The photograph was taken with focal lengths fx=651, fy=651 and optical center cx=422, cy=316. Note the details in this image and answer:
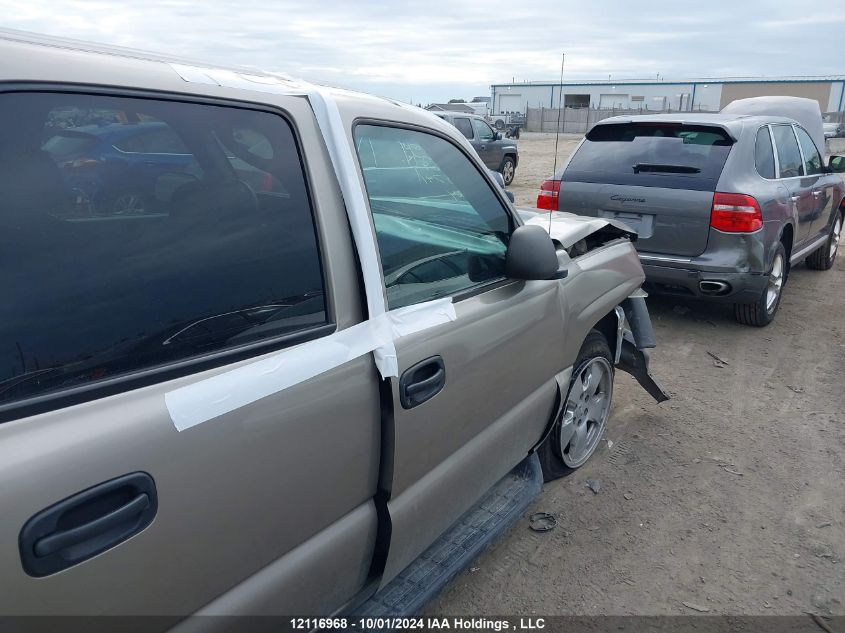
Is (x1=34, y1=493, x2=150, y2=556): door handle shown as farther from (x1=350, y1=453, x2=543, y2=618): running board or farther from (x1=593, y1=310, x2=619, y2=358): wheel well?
(x1=593, y1=310, x2=619, y2=358): wheel well

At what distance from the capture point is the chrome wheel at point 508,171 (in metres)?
17.9

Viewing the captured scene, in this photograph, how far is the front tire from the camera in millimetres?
17827

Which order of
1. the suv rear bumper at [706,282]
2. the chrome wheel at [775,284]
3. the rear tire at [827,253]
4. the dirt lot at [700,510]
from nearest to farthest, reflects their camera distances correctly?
the dirt lot at [700,510] < the suv rear bumper at [706,282] < the chrome wheel at [775,284] < the rear tire at [827,253]

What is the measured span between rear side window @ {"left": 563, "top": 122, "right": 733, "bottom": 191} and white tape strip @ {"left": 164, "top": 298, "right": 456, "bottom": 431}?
4.23 m

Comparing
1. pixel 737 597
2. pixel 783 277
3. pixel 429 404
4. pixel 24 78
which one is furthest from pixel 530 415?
pixel 783 277

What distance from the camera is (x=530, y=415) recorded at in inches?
110

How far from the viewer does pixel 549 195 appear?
20.6 ft

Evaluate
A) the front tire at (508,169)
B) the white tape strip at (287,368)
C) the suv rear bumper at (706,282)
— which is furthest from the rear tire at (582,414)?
the front tire at (508,169)

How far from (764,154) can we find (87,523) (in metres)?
6.30

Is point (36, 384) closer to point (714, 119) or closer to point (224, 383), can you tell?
point (224, 383)

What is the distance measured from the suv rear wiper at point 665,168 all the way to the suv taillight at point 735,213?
1.08 feet

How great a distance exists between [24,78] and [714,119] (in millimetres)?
5743

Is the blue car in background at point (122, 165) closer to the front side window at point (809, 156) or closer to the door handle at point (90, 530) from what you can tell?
the door handle at point (90, 530)

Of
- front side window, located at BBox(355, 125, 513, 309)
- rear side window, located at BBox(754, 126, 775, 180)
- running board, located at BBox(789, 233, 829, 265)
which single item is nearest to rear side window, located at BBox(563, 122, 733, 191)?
rear side window, located at BBox(754, 126, 775, 180)
